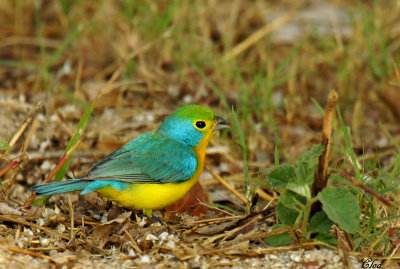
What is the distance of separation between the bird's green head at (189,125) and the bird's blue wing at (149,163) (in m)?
0.07

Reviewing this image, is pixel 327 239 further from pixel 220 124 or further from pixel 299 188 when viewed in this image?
pixel 220 124

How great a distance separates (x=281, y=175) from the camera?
310cm

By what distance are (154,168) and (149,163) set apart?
48mm

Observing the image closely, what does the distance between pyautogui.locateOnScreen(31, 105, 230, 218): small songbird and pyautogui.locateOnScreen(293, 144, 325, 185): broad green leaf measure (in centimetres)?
97

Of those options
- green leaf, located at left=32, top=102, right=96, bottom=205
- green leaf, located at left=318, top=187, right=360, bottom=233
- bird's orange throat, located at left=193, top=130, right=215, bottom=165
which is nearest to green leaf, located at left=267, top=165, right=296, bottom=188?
green leaf, located at left=318, top=187, right=360, bottom=233

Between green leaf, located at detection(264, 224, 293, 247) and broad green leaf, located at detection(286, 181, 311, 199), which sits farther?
green leaf, located at detection(264, 224, 293, 247)

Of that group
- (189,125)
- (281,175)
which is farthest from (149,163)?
(281,175)

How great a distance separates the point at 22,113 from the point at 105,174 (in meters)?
1.83

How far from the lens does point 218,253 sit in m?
3.11

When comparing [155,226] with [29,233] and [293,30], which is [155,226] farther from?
[293,30]

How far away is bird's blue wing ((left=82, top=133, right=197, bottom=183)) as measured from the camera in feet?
11.8

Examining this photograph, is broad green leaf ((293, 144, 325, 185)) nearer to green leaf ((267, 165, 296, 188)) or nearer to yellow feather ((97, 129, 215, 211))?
green leaf ((267, 165, 296, 188))

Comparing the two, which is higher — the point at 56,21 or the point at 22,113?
the point at 56,21

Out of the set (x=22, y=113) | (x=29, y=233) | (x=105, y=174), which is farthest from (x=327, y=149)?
(x=22, y=113)
